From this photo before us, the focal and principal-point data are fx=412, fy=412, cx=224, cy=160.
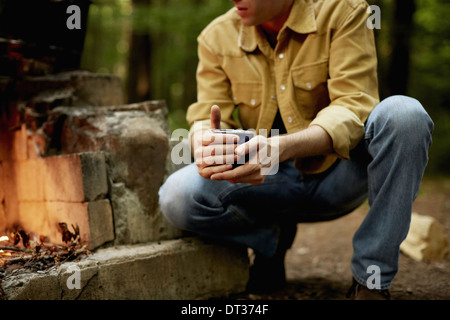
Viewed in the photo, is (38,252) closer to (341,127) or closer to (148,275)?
(148,275)

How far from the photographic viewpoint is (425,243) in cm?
310

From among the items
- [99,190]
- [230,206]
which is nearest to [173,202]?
[230,206]

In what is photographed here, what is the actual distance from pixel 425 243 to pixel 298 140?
1917 mm

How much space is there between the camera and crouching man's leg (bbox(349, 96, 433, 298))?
172 centimetres

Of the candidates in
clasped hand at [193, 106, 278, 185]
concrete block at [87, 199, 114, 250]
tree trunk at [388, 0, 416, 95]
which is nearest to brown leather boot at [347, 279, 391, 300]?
clasped hand at [193, 106, 278, 185]

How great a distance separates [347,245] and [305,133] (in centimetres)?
218

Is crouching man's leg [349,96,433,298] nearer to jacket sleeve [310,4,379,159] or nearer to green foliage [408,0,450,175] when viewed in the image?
jacket sleeve [310,4,379,159]

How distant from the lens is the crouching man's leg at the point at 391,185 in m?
1.72

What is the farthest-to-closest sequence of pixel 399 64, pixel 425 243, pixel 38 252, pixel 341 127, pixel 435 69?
pixel 435 69
pixel 399 64
pixel 425 243
pixel 38 252
pixel 341 127

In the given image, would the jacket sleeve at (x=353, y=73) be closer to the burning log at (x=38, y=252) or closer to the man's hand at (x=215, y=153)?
the man's hand at (x=215, y=153)

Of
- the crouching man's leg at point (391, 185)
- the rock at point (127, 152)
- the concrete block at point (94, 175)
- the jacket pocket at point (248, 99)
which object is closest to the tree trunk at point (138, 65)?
the rock at point (127, 152)

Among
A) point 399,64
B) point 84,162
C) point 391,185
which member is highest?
point 399,64
